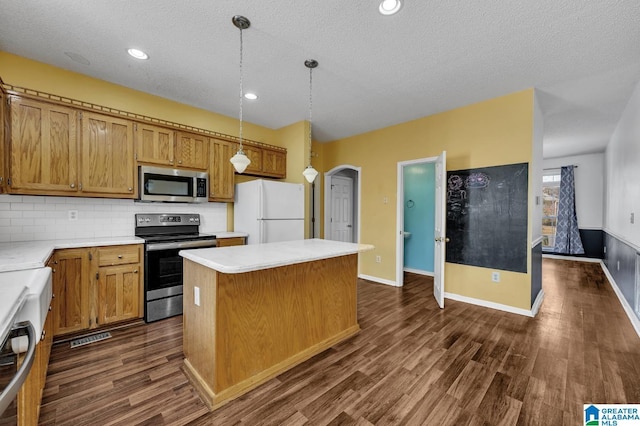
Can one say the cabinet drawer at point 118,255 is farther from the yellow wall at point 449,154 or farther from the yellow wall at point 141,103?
the yellow wall at point 449,154

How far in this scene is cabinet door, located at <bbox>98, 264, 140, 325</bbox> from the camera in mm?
2727

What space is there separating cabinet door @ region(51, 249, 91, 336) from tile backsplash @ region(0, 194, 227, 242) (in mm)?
599

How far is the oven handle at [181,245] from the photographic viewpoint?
2.99 metres

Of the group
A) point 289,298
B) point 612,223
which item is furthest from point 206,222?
point 612,223

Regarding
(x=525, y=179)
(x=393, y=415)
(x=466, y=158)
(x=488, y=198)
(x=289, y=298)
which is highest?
(x=466, y=158)

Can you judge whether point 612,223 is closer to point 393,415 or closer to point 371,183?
point 371,183

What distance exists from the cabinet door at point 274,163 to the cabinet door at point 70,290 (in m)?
2.53

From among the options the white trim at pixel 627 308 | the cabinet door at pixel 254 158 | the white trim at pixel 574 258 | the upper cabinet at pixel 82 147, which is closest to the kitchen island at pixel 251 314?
the upper cabinet at pixel 82 147

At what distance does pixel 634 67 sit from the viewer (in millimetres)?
2670

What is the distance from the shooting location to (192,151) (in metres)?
3.61

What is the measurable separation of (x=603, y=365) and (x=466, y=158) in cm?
253

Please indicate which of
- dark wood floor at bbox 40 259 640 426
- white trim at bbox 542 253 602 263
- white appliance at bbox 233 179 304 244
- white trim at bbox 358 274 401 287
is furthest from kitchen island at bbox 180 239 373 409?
white trim at bbox 542 253 602 263

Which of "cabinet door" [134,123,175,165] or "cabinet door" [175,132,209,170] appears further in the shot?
"cabinet door" [175,132,209,170]

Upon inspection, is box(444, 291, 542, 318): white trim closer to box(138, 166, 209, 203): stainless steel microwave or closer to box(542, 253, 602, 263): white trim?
box(138, 166, 209, 203): stainless steel microwave
